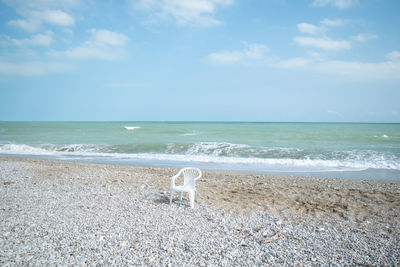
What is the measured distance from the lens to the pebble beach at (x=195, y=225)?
13.1 ft

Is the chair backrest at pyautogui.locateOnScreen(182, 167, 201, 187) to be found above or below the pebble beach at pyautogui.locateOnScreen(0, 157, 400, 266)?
above

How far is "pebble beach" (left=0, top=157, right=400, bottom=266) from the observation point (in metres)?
4.00

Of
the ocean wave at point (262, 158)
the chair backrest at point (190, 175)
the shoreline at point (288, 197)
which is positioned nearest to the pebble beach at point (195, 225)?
the shoreline at point (288, 197)

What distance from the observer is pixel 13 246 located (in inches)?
163

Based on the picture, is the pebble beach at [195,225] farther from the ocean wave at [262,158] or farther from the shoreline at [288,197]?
the ocean wave at [262,158]

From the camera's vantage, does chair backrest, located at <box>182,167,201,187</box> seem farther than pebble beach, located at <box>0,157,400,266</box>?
Yes

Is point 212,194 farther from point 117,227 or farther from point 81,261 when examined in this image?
point 81,261

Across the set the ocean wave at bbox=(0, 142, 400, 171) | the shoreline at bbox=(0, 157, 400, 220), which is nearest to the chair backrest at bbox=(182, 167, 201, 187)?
the shoreline at bbox=(0, 157, 400, 220)

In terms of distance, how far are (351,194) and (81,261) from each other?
694cm

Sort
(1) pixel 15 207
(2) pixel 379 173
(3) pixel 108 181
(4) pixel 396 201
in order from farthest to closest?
1. (2) pixel 379 173
2. (3) pixel 108 181
3. (4) pixel 396 201
4. (1) pixel 15 207

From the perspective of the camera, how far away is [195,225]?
17.1ft

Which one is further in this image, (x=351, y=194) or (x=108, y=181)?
(x=108, y=181)

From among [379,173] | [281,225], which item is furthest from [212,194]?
[379,173]

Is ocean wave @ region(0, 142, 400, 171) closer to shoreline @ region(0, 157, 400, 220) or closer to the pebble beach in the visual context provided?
shoreline @ region(0, 157, 400, 220)
